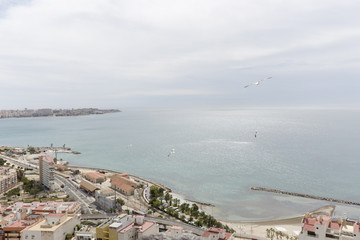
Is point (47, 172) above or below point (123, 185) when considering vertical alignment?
above

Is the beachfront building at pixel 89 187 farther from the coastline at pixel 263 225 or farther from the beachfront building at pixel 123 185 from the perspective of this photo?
the coastline at pixel 263 225

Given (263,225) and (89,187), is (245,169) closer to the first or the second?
(263,225)

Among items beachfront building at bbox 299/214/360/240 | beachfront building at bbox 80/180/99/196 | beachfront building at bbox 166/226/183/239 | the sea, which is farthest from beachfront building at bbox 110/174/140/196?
beachfront building at bbox 299/214/360/240

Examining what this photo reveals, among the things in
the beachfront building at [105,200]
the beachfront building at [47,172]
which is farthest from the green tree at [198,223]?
the beachfront building at [47,172]

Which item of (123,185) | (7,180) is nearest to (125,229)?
(123,185)

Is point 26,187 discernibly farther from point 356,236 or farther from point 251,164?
point 251,164

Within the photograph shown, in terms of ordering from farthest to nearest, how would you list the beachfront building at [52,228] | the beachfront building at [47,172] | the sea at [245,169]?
1. the beachfront building at [47,172]
2. the sea at [245,169]
3. the beachfront building at [52,228]

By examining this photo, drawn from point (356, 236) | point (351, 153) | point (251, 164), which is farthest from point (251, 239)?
point (351, 153)
